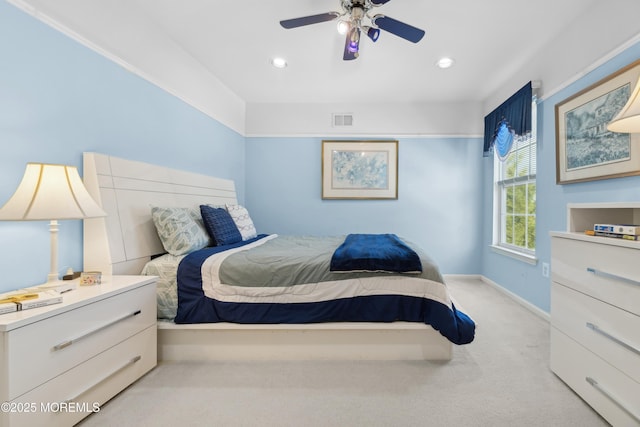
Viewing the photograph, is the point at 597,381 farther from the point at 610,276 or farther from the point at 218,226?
the point at 218,226

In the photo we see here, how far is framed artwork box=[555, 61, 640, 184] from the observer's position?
182 centimetres

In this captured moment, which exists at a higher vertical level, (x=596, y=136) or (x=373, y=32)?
(x=373, y=32)

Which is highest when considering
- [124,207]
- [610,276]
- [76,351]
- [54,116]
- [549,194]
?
[54,116]

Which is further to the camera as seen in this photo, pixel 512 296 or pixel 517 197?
pixel 517 197

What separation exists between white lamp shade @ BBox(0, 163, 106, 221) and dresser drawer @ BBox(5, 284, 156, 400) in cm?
45

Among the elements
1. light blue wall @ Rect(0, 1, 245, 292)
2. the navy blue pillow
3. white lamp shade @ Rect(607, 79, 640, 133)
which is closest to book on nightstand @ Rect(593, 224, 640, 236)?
white lamp shade @ Rect(607, 79, 640, 133)

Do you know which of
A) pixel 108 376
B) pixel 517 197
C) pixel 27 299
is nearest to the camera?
pixel 27 299

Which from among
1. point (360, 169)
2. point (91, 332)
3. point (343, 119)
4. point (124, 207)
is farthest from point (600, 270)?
point (343, 119)

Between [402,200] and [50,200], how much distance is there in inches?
146

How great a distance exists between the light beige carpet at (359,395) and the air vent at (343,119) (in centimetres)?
314

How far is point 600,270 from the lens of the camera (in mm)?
1435

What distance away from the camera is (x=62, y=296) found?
134cm

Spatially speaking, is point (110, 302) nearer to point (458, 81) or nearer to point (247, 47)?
point (247, 47)

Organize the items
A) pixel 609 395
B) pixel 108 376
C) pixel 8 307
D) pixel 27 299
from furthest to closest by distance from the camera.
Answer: pixel 108 376, pixel 609 395, pixel 27 299, pixel 8 307
